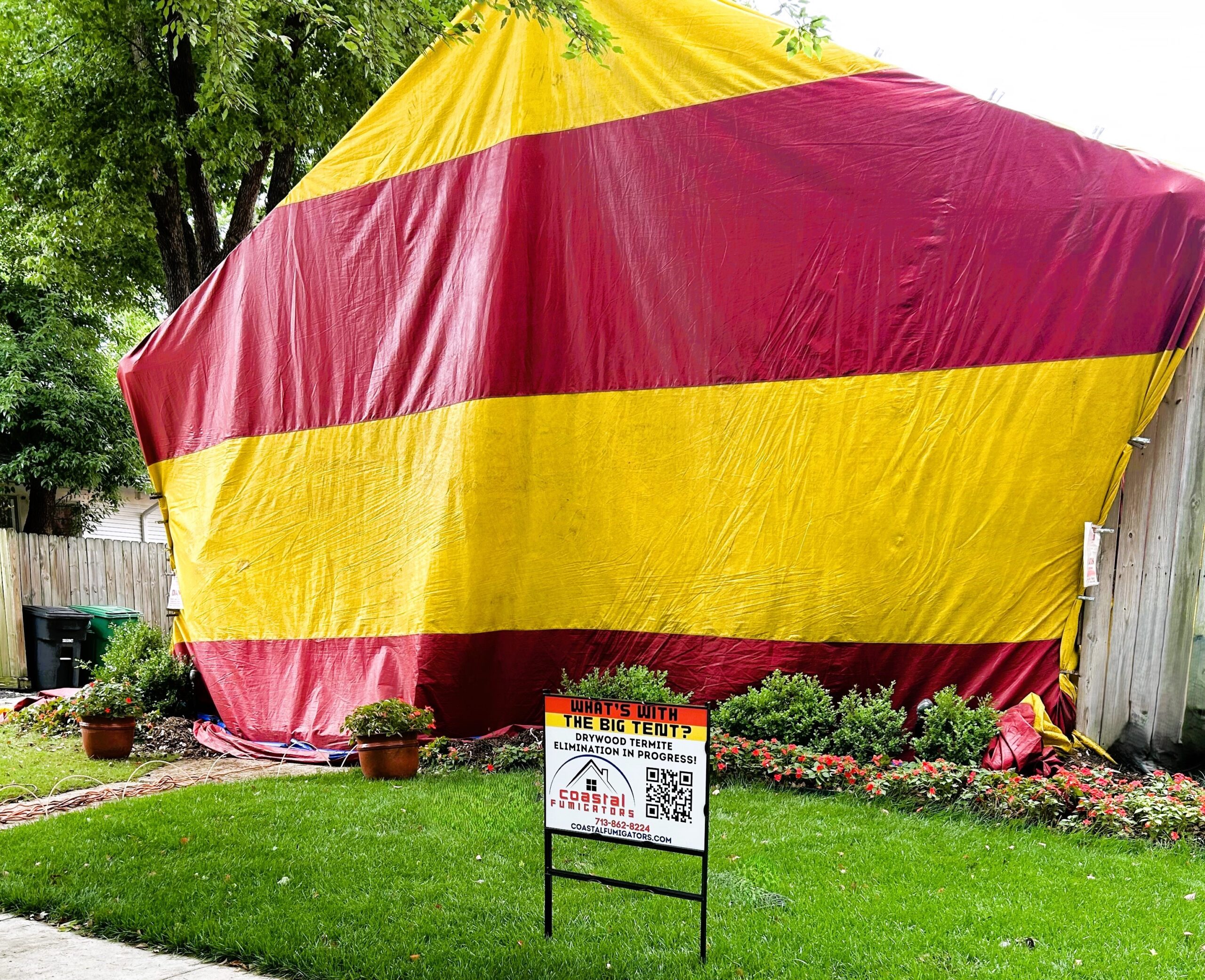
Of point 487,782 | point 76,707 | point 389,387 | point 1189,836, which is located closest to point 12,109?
point 389,387

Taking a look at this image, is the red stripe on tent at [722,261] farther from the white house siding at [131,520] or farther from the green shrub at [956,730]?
the white house siding at [131,520]

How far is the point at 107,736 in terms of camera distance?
827 centimetres

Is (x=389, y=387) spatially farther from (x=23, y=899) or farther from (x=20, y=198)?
(x=20, y=198)

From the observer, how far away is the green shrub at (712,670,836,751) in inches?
271

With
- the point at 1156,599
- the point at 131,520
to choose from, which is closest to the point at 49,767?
the point at 1156,599

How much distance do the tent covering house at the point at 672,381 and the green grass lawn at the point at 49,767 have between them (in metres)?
1.32

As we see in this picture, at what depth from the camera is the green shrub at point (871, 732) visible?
21.7 feet

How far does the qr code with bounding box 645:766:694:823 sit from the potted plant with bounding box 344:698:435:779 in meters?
3.72

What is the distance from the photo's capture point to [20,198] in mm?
12000

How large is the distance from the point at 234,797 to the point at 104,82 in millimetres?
8619

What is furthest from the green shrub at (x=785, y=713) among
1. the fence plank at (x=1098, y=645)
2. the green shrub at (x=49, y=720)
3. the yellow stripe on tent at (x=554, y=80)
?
the green shrub at (x=49, y=720)

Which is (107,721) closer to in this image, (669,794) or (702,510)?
(702,510)

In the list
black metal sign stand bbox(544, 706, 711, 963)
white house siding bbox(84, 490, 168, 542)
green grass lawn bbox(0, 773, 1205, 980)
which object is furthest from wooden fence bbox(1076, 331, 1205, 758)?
white house siding bbox(84, 490, 168, 542)

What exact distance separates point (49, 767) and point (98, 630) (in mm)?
5895
